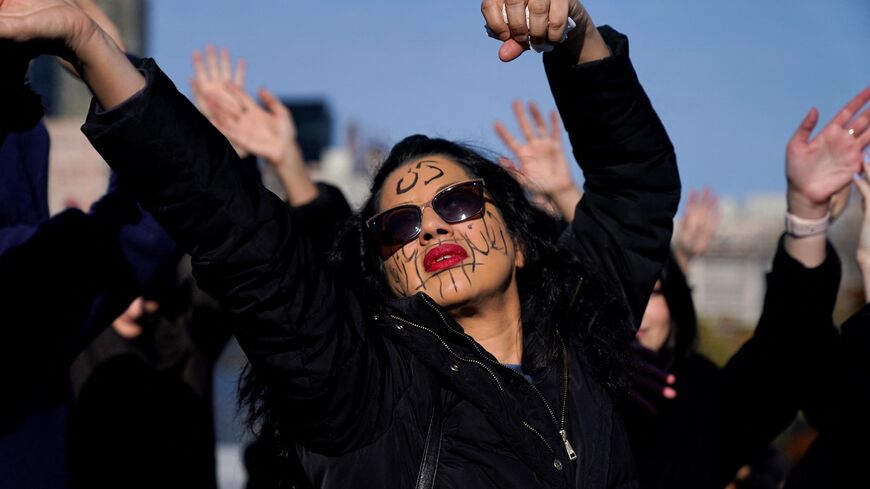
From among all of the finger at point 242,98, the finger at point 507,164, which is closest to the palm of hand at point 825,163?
the finger at point 507,164

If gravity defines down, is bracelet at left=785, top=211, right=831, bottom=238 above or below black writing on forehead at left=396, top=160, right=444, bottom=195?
below

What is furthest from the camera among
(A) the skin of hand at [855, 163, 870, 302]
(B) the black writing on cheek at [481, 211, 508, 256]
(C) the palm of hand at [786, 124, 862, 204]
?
(A) the skin of hand at [855, 163, 870, 302]

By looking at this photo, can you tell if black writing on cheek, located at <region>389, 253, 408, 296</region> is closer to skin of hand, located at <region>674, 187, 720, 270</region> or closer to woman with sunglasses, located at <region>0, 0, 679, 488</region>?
woman with sunglasses, located at <region>0, 0, 679, 488</region>

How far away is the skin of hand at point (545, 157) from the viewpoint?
4.16 m

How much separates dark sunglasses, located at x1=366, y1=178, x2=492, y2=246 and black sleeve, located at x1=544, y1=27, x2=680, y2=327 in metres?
0.33

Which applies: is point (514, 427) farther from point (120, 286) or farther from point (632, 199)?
point (120, 286)

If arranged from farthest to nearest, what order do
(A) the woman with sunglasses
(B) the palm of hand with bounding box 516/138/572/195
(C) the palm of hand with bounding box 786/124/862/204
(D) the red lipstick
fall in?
(B) the palm of hand with bounding box 516/138/572/195 < (C) the palm of hand with bounding box 786/124/862/204 < (D) the red lipstick < (A) the woman with sunglasses

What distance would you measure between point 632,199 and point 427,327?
2.59 ft

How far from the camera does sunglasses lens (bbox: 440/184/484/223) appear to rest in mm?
2715

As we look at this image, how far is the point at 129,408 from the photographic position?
4.21 m

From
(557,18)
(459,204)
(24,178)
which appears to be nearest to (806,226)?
(459,204)

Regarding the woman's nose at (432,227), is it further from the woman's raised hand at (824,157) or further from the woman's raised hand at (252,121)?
the woman's raised hand at (252,121)

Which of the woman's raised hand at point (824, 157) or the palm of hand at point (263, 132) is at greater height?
the woman's raised hand at point (824, 157)

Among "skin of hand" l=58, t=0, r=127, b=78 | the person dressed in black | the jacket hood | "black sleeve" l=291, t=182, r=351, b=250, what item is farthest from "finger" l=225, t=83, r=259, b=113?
the jacket hood
